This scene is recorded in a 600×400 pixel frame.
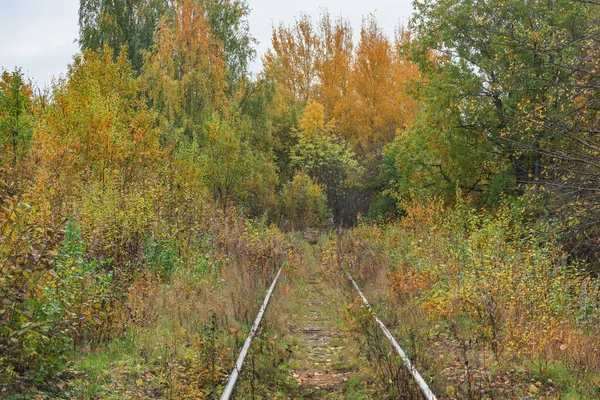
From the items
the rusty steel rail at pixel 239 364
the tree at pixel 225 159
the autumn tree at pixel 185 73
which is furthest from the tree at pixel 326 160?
the rusty steel rail at pixel 239 364

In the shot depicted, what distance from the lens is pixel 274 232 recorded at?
2186cm

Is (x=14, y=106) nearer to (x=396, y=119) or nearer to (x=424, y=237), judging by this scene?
(x=424, y=237)

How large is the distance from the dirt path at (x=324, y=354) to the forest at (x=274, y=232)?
0.05 m

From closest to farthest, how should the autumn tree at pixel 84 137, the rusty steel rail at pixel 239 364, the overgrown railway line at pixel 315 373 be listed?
the overgrown railway line at pixel 315 373
the rusty steel rail at pixel 239 364
the autumn tree at pixel 84 137

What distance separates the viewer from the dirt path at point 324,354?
248 inches

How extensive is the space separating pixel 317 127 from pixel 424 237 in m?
29.0

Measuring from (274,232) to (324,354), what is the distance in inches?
543

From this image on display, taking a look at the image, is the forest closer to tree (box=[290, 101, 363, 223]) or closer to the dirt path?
the dirt path

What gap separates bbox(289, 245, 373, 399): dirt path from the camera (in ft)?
20.7

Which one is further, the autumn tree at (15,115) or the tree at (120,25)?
the tree at (120,25)

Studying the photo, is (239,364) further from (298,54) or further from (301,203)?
(298,54)

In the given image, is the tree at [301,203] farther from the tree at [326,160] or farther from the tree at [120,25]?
the tree at [120,25]

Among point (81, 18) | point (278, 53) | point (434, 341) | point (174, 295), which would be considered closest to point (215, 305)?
point (174, 295)

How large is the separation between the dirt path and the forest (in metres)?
0.05
